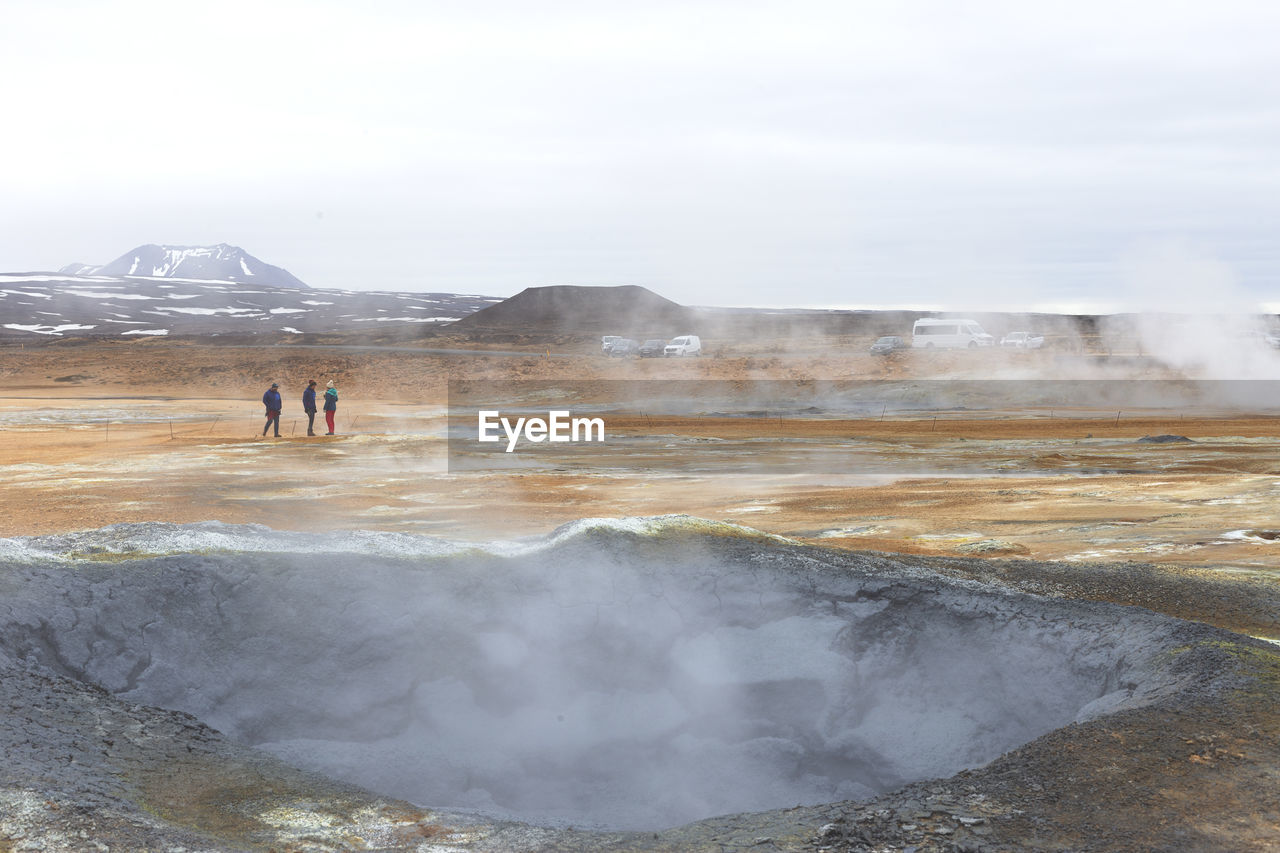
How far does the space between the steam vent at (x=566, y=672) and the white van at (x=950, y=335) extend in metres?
37.3

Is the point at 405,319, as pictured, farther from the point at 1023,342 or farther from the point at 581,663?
the point at 581,663

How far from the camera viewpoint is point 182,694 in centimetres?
636

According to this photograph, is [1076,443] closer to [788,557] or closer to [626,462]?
[626,462]

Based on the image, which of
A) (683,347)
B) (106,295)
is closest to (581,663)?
(683,347)

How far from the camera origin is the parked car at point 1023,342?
43594 mm

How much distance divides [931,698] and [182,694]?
487 cm

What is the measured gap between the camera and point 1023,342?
44.2 meters

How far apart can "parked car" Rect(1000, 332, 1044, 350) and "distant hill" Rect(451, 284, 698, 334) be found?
37844 mm

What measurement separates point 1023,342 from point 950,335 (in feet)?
11.1

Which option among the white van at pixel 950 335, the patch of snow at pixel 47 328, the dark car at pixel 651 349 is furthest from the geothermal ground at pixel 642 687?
the patch of snow at pixel 47 328

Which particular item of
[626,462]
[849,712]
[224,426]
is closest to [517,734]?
[849,712]

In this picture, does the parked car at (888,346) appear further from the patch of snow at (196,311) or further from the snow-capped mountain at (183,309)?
the patch of snow at (196,311)

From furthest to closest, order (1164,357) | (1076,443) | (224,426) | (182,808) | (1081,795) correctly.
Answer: (1164,357)
(224,426)
(1076,443)
(182,808)
(1081,795)

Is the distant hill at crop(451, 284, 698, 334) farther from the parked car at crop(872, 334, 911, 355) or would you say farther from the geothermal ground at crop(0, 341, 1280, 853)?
the geothermal ground at crop(0, 341, 1280, 853)
